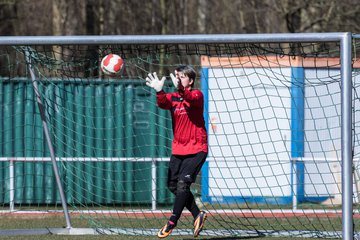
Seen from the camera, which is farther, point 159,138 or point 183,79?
point 159,138

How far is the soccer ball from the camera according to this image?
10594 millimetres

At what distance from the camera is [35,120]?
16.5m

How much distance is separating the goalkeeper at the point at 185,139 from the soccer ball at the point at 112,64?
401 millimetres

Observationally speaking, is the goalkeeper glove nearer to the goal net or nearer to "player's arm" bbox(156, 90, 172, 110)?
"player's arm" bbox(156, 90, 172, 110)

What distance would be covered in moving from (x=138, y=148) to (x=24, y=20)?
42.9 ft

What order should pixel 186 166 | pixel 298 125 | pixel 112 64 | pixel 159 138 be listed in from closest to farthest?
pixel 186 166, pixel 112 64, pixel 298 125, pixel 159 138

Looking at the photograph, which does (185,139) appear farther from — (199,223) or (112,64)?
(112,64)

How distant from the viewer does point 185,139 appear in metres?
10.5

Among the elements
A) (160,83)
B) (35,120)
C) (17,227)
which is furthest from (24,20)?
(160,83)

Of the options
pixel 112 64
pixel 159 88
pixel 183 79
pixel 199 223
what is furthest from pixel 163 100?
pixel 199 223

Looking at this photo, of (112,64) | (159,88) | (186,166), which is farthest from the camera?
(112,64)

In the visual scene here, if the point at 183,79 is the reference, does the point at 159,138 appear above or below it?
below

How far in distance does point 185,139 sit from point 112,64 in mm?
1174

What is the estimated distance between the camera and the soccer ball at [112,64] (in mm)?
10594
